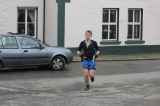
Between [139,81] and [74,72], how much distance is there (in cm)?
329

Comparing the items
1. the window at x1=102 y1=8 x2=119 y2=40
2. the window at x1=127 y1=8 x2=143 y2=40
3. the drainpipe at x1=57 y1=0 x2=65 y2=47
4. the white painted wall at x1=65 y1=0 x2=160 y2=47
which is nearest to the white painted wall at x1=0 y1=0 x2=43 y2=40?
the drainpipe at x1=57 y1=0 x2=65 y2=47

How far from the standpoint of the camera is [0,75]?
64.4ft

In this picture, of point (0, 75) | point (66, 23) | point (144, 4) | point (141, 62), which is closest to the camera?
point (0, 75)

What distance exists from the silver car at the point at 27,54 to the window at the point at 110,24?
7.74 metres

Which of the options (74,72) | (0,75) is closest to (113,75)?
(74,72)

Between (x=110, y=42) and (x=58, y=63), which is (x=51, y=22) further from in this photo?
(x=58, y=63)

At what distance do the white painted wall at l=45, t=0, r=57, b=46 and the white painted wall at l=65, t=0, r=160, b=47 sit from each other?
77 centimetres

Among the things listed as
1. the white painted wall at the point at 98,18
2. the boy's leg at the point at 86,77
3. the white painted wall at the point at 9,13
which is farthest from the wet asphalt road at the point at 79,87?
the white painted wall at the point at 9,13

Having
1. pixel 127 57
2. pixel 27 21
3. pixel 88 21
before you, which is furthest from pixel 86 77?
pixel 27 21

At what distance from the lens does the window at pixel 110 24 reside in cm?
2883

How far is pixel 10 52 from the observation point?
794 inches

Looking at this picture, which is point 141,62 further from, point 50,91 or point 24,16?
point 50,91

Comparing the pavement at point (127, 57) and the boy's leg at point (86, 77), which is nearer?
the boy's leg at point (86, 77)

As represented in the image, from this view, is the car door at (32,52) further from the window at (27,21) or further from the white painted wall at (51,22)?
the window at (27,21)
